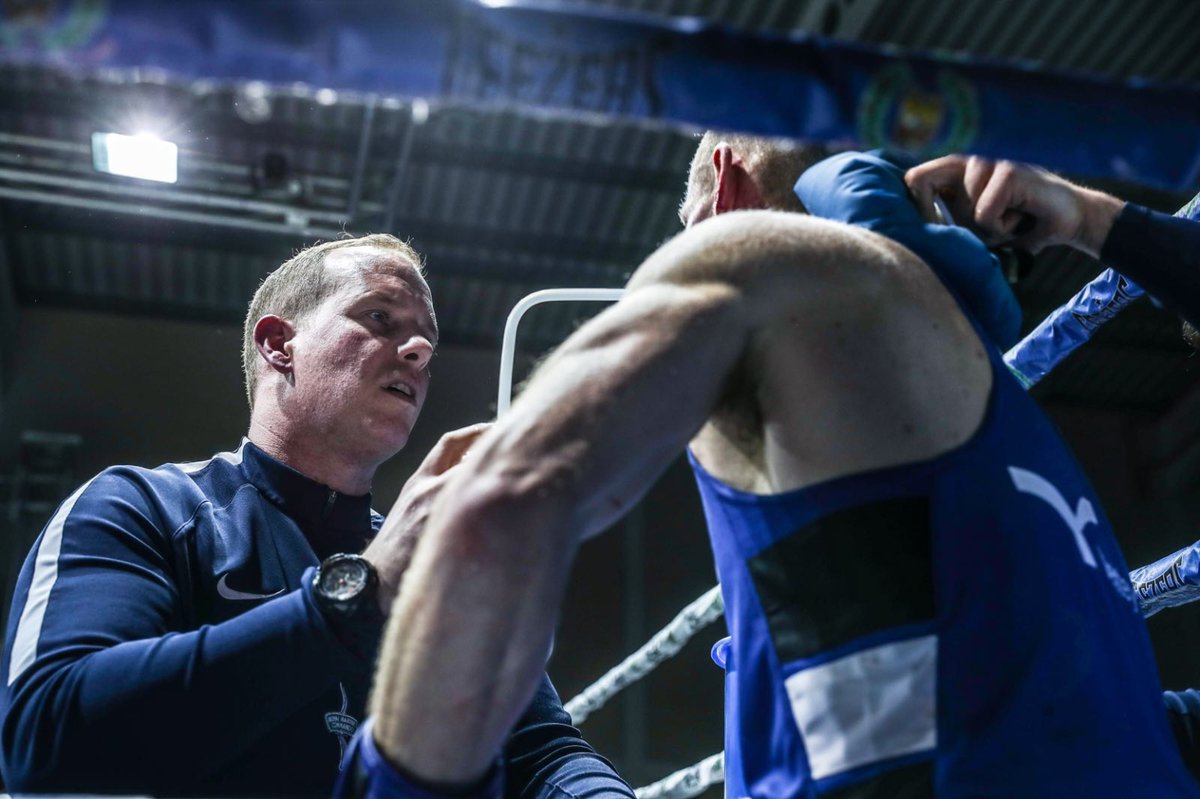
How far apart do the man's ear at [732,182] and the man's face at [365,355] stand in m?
0.76

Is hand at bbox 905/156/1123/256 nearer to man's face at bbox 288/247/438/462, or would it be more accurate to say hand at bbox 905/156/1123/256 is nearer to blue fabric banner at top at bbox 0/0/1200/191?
blue fabric banner at top at bbox 0/0/1200/191

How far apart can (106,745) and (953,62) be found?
116 cm

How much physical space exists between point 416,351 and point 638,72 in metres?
1.20

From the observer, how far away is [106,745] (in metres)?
1.33

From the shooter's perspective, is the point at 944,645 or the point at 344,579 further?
the point at 344,579

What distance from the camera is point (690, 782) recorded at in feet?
7.05

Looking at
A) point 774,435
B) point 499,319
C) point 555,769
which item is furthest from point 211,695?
point 499,319

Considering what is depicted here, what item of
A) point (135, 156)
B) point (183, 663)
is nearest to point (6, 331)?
point (135, 156)

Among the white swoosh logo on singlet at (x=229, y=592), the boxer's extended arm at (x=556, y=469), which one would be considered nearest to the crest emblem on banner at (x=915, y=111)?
the boxer's extended arm at (x=556, y=469)

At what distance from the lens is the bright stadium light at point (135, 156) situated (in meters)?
5.51

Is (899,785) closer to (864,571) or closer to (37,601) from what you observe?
(864,571)

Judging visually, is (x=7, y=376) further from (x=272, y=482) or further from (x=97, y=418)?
(x=272, y=482)

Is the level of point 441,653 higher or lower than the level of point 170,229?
higher

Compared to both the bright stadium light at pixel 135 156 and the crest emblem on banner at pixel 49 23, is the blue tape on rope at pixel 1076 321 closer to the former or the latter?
the crest emblem on banner at pixel 49 23
